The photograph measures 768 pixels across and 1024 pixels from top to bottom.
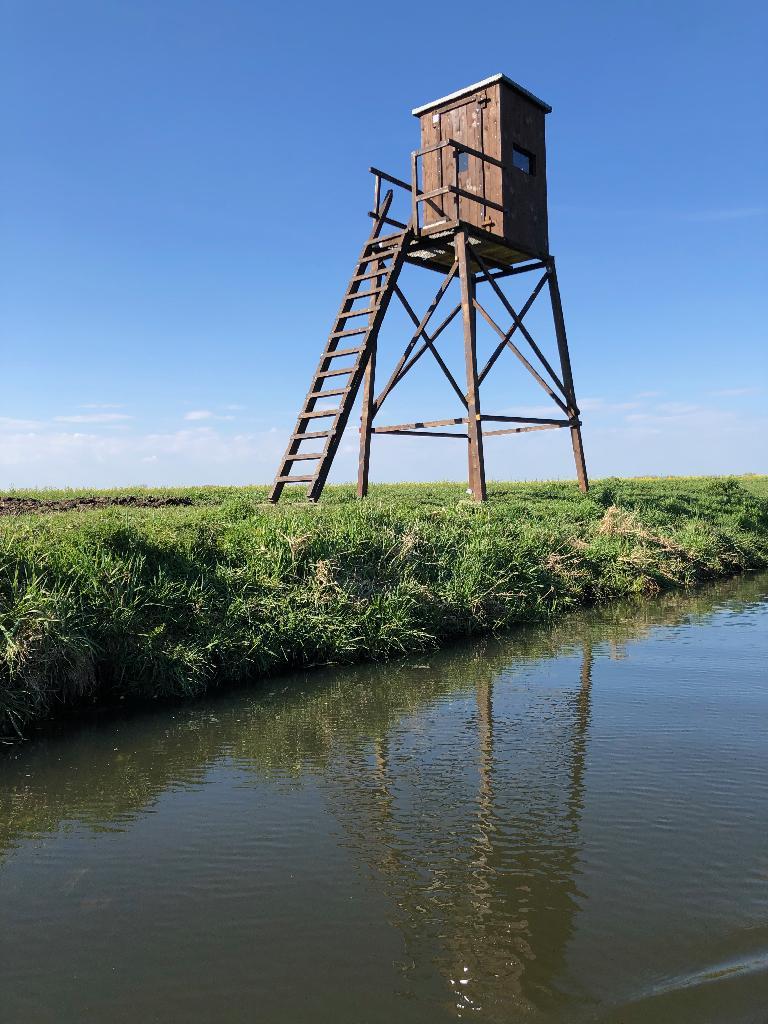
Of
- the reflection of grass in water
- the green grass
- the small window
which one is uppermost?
the small window

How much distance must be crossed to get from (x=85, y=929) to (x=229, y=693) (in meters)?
3.28

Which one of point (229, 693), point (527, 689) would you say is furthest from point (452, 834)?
point (229, 693)

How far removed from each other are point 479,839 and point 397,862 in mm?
Answer: 378

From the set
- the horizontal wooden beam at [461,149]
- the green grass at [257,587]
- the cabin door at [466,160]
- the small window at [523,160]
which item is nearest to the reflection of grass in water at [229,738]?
the green grass at [257,587]

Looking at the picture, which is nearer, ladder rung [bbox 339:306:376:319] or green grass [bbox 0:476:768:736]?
green grass [bbox 0:476:768:736]

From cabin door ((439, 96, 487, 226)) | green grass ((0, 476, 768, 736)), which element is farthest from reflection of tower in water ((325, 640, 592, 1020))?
cabin door ((439, 96, 487, 226))

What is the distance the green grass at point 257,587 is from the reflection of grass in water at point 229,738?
0.34 meters

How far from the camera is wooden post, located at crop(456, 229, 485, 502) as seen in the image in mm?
11750

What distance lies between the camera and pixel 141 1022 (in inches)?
84.4

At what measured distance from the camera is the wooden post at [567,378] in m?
14.1

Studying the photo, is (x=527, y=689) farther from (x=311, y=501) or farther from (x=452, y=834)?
(x=311, y=501)

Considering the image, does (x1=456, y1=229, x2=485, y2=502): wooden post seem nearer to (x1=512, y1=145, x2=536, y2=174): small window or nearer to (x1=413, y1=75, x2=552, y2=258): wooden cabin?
(x1=413, y1=75, x2=552, y2=258): wooden cabin

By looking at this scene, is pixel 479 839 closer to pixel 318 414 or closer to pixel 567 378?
pixel 318 414

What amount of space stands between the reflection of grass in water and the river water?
25 millimetres
